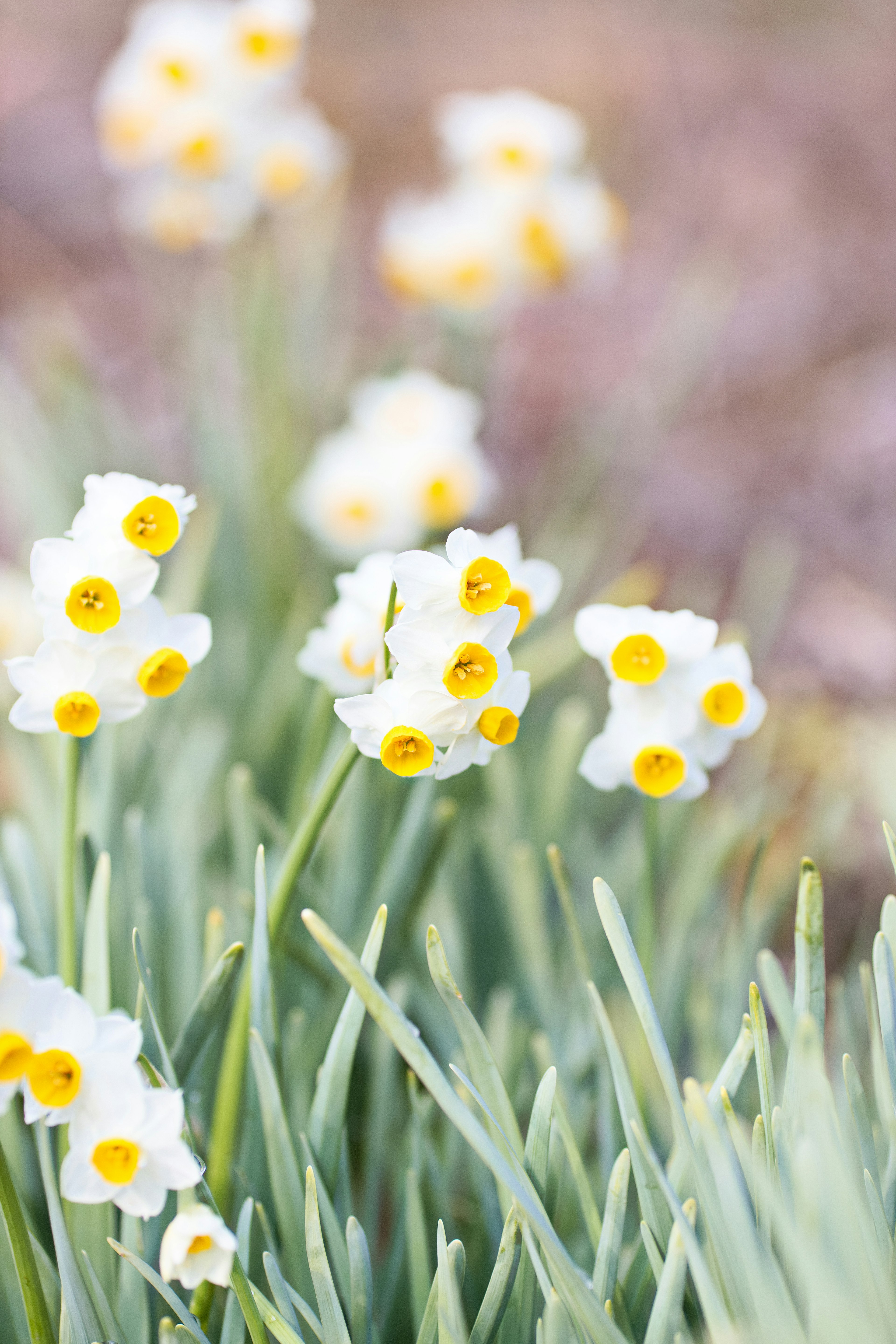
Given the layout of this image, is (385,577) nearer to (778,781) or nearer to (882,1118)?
(882,1118)

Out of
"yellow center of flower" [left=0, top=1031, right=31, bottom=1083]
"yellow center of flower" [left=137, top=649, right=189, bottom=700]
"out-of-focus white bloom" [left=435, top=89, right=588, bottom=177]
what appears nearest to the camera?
"yellow center of flower" [left=0, top=1031, right=31, bottom=1083]

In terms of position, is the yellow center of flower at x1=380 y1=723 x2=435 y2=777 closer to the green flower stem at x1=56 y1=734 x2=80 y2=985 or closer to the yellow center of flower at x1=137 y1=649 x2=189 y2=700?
the yellow center of flower at x1=137 y1=649 x2=189 y2=700

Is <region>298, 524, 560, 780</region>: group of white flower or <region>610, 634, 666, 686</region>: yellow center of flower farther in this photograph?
<region>610, 634, 666, 686</region>: yellow center of flower

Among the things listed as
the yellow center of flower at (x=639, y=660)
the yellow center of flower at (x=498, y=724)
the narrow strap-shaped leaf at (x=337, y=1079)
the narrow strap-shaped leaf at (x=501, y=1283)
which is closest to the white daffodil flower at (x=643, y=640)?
the yellow center of flower at (x=639, y=660)

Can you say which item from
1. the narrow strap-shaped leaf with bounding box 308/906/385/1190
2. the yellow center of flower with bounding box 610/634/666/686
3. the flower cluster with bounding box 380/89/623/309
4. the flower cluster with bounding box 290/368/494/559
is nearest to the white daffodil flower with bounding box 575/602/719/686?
the yellow center of flower with bounding box 610/634/666/686

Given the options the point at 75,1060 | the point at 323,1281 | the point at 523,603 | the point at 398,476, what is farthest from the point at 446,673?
the point at 398,476

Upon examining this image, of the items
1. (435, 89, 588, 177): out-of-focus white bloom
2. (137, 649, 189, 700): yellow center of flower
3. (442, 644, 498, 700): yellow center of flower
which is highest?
(435, 89, 588, 177): out-of-focus white bloom

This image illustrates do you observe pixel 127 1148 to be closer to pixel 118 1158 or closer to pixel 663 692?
pixel 118 1158
